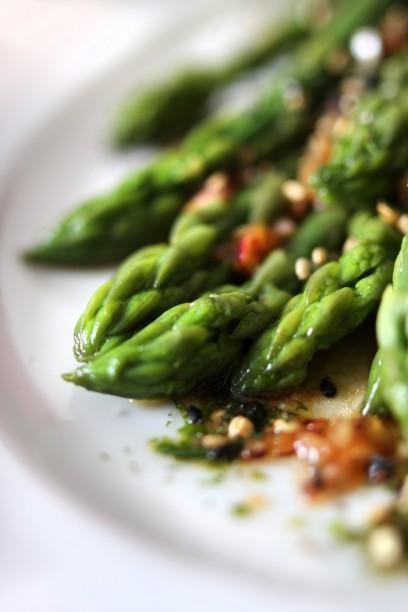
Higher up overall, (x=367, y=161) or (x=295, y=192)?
(x=295, y=192)

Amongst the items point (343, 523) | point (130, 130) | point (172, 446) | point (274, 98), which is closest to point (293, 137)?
point (274, 98)

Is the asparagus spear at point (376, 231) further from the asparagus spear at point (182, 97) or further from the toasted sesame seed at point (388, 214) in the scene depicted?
the asparagus spear at point (182, 97)

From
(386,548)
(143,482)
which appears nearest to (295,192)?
(143,482)

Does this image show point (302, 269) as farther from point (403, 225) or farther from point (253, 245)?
point (403, 225)

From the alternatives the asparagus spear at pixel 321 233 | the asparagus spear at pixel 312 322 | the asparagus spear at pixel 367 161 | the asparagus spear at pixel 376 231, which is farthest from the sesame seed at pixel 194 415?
the asparagus spear at pixel 367 161

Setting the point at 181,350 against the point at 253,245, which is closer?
the point at 181,350

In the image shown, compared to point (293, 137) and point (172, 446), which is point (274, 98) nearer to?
point (293, 137)
